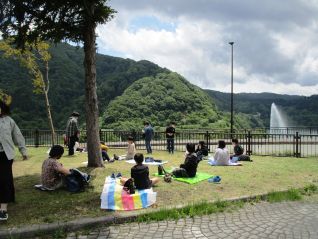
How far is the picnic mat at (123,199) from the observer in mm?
7641

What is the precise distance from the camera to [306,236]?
619 cm

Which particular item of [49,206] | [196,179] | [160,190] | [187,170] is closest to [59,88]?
[187,170]

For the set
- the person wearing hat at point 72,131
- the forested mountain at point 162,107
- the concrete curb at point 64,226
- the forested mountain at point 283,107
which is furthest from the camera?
the forested mountain at point 283,107

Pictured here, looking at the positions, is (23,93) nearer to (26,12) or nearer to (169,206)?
(26,12)

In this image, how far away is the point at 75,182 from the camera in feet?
29.3

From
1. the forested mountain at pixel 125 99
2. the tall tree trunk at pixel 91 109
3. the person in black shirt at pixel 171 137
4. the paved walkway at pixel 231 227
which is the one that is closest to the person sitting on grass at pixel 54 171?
the tall tree trunk at pixel 91 109

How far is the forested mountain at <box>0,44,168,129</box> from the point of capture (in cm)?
5572

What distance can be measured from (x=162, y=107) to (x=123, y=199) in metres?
46.8

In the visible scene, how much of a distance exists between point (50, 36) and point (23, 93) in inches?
2029

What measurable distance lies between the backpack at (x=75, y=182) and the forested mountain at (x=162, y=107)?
37.1m

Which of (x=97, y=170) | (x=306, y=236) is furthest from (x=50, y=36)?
(x=306, y=236)

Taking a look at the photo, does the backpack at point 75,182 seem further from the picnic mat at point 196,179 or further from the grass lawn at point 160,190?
the picnic mat at point 196,179

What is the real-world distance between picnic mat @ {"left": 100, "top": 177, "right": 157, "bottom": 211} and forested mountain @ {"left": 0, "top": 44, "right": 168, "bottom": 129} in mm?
44183

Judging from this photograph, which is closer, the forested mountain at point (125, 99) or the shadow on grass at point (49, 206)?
the shadow on grass at point (49, 206)
